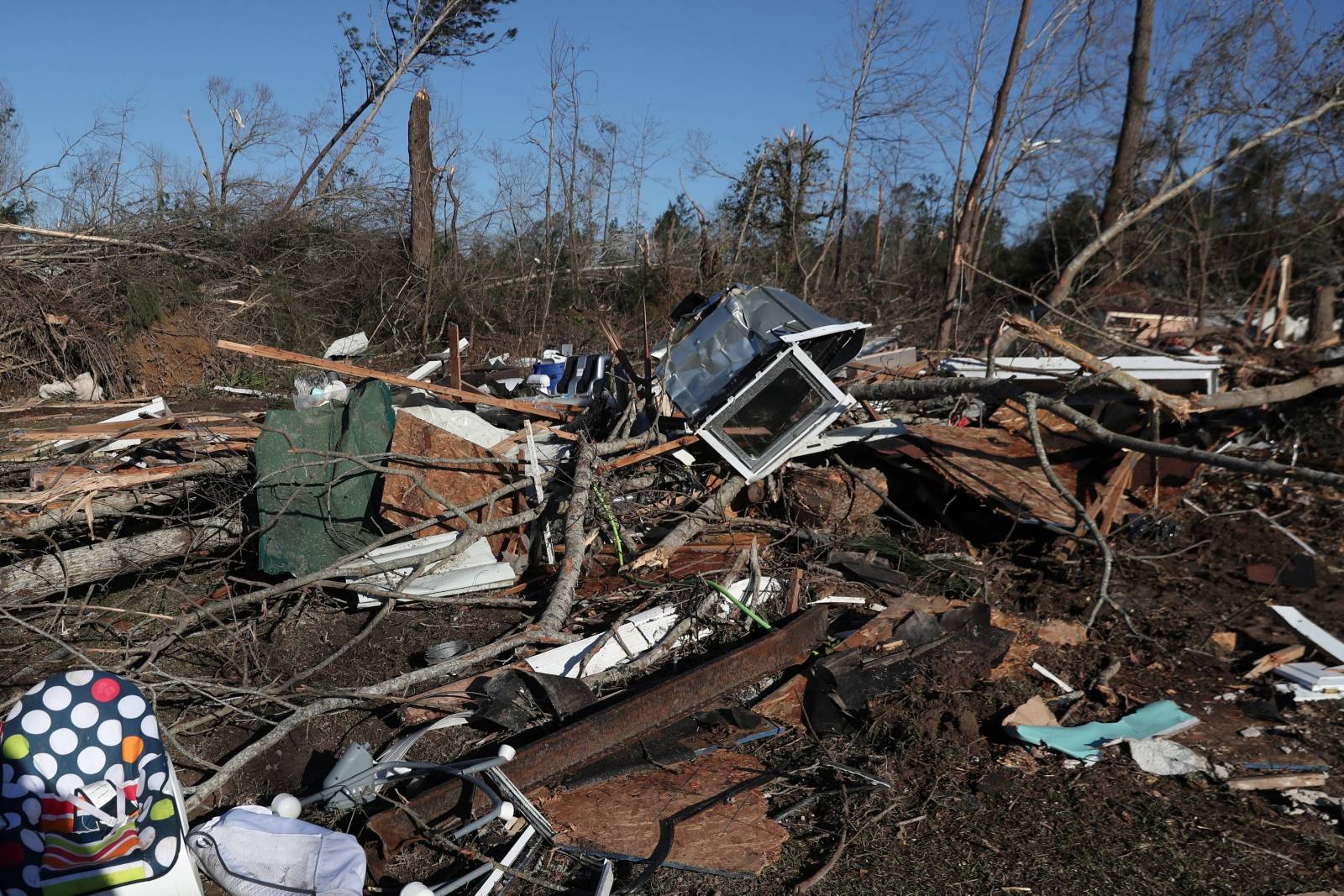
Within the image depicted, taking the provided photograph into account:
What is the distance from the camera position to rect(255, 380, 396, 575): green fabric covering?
15.8 ft

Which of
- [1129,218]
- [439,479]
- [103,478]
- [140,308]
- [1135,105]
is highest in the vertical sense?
[1135,105]

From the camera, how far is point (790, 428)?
17.6 feet

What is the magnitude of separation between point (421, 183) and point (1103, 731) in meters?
11.5

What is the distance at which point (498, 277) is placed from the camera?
525 inches

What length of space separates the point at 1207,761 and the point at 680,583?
2517 mm

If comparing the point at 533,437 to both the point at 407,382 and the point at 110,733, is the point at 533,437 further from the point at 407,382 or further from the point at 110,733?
the point at 110,733

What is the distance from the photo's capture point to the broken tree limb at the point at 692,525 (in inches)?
199

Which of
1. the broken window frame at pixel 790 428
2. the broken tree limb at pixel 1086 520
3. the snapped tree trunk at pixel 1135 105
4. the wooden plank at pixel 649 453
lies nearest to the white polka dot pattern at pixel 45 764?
the wooden plank at pixel 649 453

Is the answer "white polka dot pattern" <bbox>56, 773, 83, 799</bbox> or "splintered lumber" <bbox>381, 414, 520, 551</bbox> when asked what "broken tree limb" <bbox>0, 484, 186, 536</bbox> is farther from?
"white polka dot pattern" <bbox>56, 773, 83, 799</bbox>

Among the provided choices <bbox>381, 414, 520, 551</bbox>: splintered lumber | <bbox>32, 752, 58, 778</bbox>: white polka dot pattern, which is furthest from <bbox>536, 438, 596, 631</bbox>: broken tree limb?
<bbox>32, 752, 58, 778</bbox>: white polka dot pattern

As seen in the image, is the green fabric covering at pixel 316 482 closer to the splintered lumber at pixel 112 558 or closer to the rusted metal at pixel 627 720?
the splintered lumber at pixel 112 558

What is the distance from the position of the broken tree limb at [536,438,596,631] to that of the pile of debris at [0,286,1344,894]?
1.0 inches

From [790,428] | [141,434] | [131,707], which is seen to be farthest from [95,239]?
[131,707]

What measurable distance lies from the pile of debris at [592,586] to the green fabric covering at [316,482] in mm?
19
